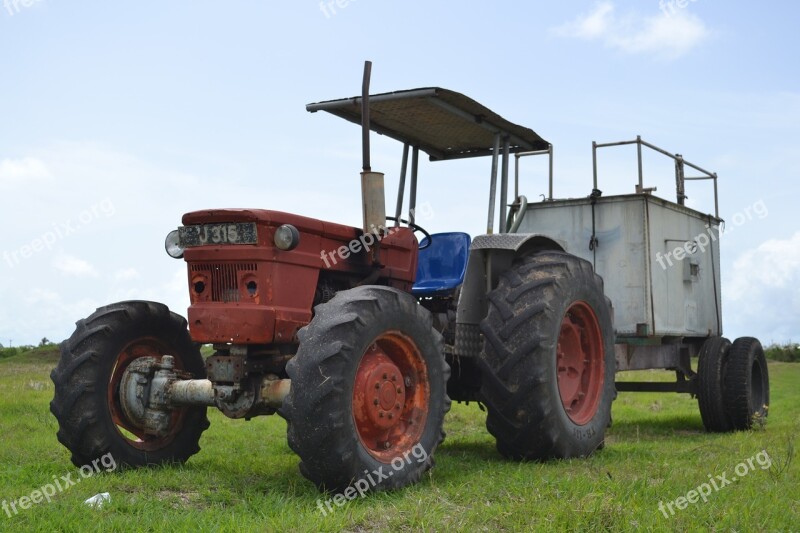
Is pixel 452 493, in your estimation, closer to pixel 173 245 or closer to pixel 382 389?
pixel 382 389

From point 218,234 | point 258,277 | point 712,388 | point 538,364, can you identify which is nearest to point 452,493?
point 538,364

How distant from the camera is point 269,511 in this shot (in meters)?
4.90

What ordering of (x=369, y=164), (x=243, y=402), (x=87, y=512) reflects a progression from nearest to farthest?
(x=87, y=512), (x=243, y=402), (x=369, y=164)

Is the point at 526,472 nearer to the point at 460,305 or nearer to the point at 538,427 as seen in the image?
the point at 538,427

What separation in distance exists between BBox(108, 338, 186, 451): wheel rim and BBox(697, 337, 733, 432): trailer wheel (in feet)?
20.1

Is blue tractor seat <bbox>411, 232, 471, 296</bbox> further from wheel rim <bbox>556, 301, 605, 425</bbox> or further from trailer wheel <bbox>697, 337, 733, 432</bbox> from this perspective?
trailer wheel <bbox>697, 337, 733, 432</bbox>

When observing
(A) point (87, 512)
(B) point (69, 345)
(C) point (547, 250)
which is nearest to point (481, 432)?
(C) point (547, 250)

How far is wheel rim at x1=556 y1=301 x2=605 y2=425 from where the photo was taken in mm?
7320

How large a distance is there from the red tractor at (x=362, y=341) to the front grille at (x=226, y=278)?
1 centimetres

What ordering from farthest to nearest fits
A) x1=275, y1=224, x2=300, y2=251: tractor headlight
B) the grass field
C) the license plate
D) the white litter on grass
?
the license plate → x1=275, y1=224, x2=300, y2=251: tractor headlight → the white litter on grass → the grass field

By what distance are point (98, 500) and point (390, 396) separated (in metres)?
1.84

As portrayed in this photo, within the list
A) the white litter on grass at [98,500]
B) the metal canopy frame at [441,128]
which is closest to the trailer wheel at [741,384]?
the metal canopy frame at [441,128]

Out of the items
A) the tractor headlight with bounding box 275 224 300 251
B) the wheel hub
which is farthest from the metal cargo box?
the tractor headlight with bounding box 275 224 300 251

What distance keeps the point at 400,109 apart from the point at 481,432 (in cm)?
439
